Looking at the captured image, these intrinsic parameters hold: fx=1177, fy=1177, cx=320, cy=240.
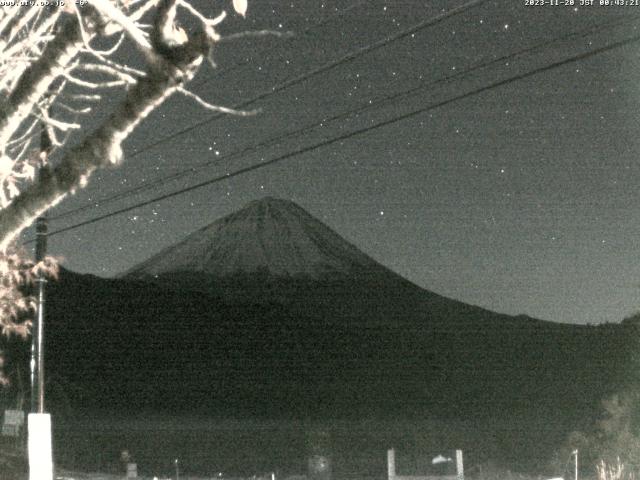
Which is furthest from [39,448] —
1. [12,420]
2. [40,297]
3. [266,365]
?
[266,365]

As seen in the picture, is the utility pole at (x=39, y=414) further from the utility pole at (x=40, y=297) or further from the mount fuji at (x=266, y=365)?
the mount fuji at (x=266, y=365)

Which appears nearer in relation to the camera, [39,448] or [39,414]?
[39,448]

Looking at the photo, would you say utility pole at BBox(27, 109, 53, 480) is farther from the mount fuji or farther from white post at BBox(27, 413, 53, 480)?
the mount fuji

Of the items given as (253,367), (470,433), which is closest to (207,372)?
(253,367)

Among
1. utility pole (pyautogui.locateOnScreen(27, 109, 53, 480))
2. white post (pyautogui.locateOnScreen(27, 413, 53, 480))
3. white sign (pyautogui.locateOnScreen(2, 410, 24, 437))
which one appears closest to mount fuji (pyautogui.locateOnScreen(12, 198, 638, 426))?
white sign (pyautogui.locateOnScreen(2, 410, 24, 437))

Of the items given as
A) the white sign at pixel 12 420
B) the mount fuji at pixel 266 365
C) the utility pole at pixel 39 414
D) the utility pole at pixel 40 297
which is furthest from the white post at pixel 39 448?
the mount fuji at pixel 266 365

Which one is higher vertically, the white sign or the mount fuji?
the mount fuji

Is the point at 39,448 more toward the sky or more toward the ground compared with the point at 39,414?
more toward the ground

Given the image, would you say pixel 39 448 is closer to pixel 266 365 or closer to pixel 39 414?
pixel 39 414
